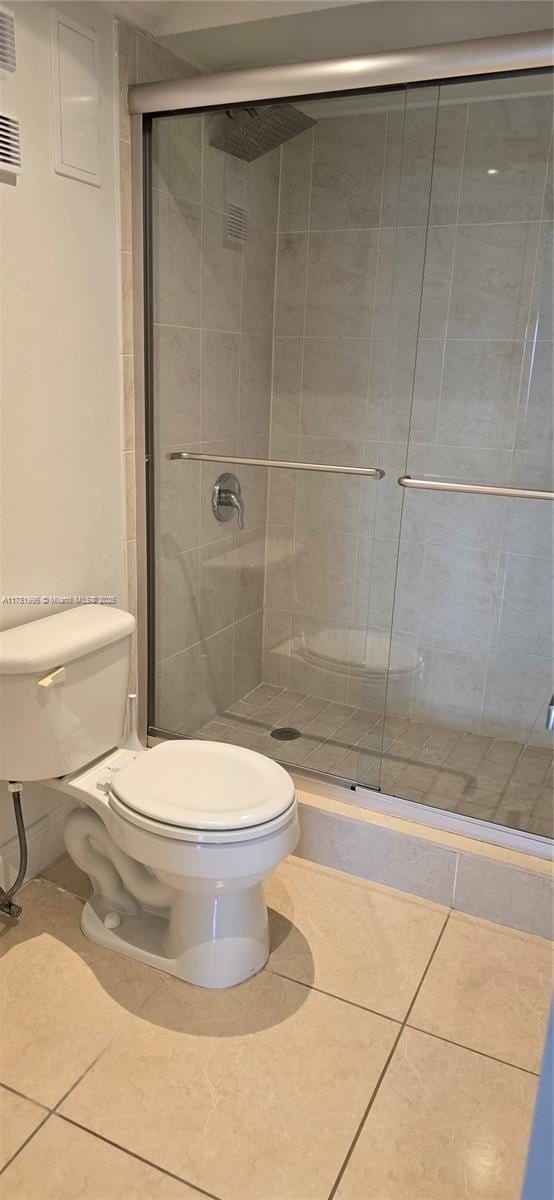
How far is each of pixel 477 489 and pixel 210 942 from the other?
3.96ft

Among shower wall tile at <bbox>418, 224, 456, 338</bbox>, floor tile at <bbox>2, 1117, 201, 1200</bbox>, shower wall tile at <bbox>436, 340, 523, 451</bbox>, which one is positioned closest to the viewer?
floor tile at <bbox>2, 1117, 201, 1200</bbox>

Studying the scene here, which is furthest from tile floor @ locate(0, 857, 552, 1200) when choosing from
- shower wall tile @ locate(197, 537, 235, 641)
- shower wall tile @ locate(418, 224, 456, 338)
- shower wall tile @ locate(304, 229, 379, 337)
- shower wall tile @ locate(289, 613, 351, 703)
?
shower wall tile @ locate(304, 229, 379, 337)

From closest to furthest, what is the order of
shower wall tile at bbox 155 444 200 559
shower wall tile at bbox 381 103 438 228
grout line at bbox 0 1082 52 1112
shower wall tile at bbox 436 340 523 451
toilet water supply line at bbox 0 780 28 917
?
grout line at bbox 0 1082 52 1112, toilet water supply line at bbox 0 780 28 917, shower wall tile at bbox 381 103 438 228, shower wall tile at bbox 436 340 523 451, shower wall tile at bbox 155 444 200 559

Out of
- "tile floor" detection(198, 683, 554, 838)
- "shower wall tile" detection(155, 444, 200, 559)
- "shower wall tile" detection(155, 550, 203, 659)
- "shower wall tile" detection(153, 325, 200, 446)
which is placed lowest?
"tile floor" detection(198, 683, 554, 838)

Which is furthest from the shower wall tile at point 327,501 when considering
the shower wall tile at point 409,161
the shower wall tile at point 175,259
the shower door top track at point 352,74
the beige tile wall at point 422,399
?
the shower door top track at point 352,74

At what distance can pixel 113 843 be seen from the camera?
6.17 feet

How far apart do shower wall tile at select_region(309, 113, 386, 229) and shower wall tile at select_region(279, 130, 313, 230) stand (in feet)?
0.07

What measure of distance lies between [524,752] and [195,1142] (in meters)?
1.26

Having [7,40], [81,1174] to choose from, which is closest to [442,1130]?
[81,1174]

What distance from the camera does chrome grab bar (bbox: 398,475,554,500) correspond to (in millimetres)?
1989

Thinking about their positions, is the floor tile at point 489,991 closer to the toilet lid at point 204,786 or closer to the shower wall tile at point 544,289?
the toilet lid at point 204,786

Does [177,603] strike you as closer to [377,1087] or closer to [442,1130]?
[377,1087]

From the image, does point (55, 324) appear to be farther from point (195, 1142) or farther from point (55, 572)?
point (195, 1142)

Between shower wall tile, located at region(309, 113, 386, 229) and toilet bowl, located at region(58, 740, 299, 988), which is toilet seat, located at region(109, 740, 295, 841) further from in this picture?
shower wall tile, located at region(309, 113, 386, 229)
